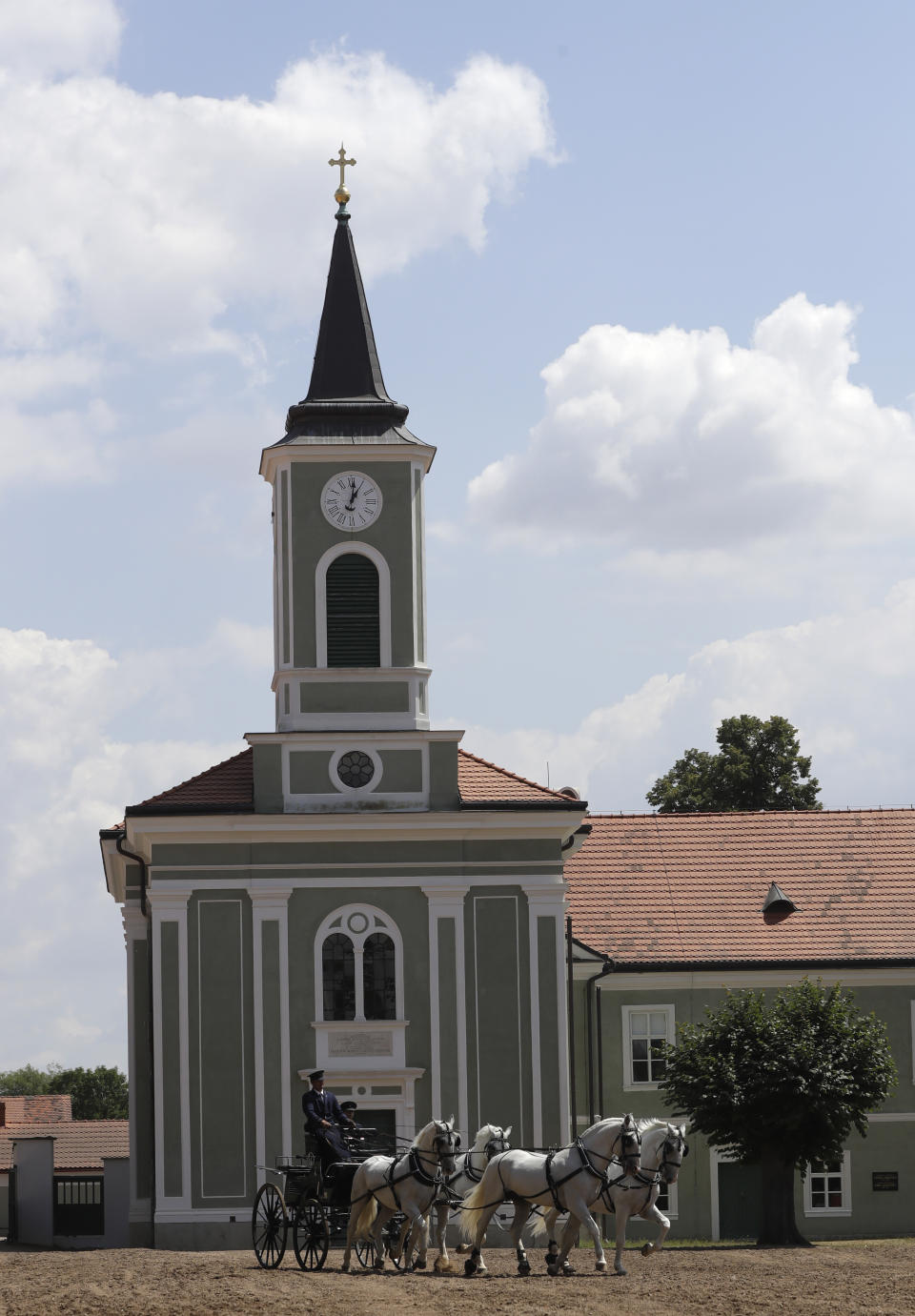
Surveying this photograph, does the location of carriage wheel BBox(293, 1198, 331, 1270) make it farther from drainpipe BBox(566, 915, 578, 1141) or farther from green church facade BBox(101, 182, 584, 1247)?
drainpipe BBox(566, 915, 578, 1141)

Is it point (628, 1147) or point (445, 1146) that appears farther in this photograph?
point (628, 1147)

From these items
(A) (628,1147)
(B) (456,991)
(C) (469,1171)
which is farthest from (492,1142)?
(B) (456,991)

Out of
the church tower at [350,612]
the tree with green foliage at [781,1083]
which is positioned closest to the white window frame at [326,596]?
the church tower at [350,612]

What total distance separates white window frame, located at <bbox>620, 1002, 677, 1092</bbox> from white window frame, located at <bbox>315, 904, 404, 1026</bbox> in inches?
264

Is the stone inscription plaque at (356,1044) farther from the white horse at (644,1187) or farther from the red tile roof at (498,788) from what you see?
the white horse at (644,1187)

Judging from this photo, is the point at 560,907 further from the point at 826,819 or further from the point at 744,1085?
the point at 826,819

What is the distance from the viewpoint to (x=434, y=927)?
115ft

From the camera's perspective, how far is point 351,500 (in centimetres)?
3694

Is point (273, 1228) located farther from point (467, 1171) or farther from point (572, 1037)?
point (572, 1037)

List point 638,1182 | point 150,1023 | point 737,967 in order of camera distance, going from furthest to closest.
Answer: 1. point 737,967
2. point 150,1023
3. point 638,1182

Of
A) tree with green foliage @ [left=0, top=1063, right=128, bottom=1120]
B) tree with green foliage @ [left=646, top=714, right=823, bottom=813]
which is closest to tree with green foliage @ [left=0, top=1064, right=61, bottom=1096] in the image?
tree with green foliage @ [left=0, top=1063, right=128, bottom=1120]

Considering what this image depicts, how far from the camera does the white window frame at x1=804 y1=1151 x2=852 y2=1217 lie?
3912cm

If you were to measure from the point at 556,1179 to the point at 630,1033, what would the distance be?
49.6 feet

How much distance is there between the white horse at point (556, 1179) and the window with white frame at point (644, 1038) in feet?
47.0
